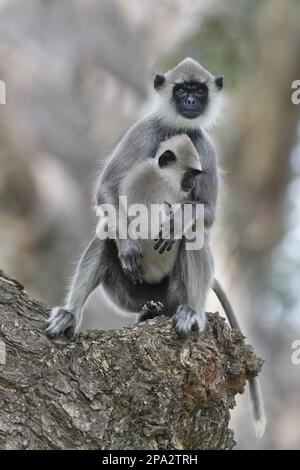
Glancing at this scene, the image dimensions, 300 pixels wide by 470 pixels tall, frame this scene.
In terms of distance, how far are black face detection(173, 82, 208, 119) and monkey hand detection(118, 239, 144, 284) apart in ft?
3.57

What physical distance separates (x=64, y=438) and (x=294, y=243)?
10.5 metres

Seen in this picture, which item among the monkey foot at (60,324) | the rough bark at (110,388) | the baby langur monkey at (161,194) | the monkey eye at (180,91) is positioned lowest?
the rough bark at (110,388)

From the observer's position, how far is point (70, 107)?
1202cm

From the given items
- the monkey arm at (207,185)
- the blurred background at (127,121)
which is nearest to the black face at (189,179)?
the monkey arm at (207,185)

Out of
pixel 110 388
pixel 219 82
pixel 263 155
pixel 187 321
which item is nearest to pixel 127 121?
pixel 263 155

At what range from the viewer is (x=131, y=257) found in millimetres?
5449

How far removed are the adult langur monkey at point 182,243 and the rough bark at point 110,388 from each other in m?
0.49

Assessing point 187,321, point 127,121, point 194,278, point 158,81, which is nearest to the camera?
point 187,321

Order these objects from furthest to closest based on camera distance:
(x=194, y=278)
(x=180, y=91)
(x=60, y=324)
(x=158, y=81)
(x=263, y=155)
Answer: (x=263, y=155) < (x=158, y=81) < (x=180, y=91) < (x=194, y=278) < (x=60, y=324)

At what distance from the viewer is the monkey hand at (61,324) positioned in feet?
14.8

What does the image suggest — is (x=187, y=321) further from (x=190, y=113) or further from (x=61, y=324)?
(x=190, y=113)

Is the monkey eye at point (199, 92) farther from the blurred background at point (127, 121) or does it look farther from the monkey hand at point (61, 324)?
the blurred background at point (127, 121)

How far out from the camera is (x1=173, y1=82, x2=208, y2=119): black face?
601 cm

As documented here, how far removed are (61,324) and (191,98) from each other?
2233 mm
